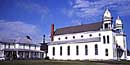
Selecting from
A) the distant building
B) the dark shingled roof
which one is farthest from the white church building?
the distant building

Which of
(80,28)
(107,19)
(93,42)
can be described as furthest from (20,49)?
(107,19)

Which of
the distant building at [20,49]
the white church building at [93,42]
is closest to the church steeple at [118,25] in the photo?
the white church building at [93,42]

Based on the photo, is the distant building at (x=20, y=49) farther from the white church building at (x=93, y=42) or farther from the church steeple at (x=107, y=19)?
the church steeple at (x=107, y=19)

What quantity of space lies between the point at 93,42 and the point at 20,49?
91.5 feet

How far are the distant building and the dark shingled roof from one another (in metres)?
11.7

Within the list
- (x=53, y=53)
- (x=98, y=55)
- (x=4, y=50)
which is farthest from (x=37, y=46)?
(x=98, y=55)

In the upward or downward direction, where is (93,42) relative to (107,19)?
downward

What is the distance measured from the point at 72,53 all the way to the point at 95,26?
511 inches

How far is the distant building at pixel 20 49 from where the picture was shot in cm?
8299

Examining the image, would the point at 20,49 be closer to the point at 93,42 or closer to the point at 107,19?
the point at 93,42

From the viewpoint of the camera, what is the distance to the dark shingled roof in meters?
79.8

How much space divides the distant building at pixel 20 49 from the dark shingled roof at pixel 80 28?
11662 millimetres

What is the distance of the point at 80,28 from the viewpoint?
86188 millimetres

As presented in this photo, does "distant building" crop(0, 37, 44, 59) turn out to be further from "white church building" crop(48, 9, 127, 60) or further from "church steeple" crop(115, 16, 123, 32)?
"church steeple" crop(115, 16, 123, 32)
